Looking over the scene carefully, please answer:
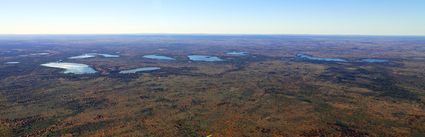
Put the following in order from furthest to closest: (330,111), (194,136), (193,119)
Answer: (330,111)
(193,119)
(194,136)

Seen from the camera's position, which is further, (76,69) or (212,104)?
(76,69)

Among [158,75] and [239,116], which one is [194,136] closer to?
[239,116]

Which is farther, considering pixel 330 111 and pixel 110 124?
pixel 330 111

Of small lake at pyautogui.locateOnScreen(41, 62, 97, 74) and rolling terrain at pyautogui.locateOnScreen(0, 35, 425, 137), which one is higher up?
rolling terrain at pyautogui.locateOnScreen(0, 35, 425, 137)

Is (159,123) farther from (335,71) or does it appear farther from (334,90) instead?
(335,71)

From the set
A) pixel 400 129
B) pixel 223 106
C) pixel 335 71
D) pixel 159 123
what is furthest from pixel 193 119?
pixel 335 71

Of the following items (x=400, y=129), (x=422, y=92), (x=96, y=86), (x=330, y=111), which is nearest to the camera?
(x=400, y=129)

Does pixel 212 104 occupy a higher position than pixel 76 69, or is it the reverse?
pixel 212 104

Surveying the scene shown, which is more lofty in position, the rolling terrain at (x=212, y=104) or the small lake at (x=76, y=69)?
the rolling terrain at (x=212, y=104)

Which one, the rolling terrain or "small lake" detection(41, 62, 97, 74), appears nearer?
the rolling terrain

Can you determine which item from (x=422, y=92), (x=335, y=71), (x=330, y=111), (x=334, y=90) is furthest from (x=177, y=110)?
(x=335, y=71)

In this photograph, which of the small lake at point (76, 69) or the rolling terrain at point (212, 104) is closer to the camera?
the rolling terrain at point (212, 104)
